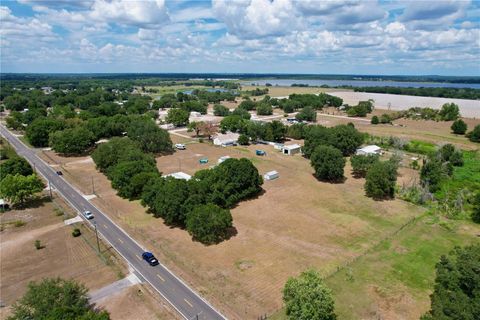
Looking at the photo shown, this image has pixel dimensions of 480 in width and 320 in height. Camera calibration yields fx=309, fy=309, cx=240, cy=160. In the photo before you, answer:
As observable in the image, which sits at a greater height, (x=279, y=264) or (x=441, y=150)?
(x=441, y=150)

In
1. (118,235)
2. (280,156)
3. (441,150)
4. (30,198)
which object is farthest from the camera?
(280,156)

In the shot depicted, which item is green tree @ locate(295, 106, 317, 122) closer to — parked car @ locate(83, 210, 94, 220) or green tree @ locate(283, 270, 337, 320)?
parked car @ locate(83, 210, 94, 220)

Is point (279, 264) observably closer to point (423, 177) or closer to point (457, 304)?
point (457, 304)

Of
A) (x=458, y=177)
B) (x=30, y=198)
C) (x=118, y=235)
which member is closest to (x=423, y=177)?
(x=458, y=177)

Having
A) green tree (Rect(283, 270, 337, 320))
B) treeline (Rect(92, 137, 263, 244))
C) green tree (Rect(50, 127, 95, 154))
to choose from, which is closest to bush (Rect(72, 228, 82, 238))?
treeline (Rect(92, 137, 263, 244))

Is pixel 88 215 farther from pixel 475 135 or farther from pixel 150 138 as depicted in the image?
pixel 475 135

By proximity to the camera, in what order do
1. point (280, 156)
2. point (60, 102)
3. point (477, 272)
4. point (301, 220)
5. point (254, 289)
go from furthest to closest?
1. point (60, 102)
2. point (280, 156)
3. point (301, 220)
4. point (254, 289)
5. point (477, 272)
